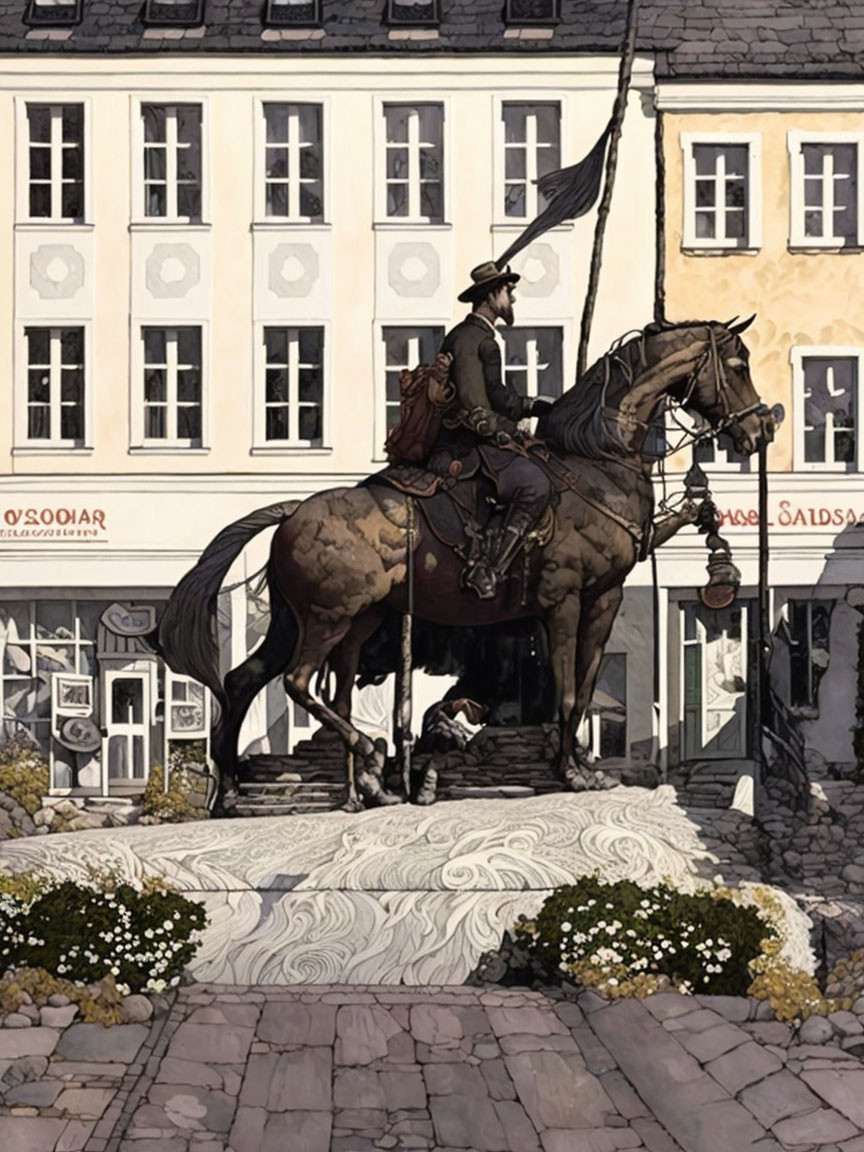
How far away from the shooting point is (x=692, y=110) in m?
12.0

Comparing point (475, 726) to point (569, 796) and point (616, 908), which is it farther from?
point (616, 908)

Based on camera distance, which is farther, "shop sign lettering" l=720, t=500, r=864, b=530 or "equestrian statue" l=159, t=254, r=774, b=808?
"shop sign lettering" l=720, t=500, r=864, b=530

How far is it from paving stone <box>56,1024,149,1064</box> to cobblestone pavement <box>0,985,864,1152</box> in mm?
14

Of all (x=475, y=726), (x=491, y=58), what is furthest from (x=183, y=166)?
(x=475, y=726)

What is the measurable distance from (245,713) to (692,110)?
513 centimetres

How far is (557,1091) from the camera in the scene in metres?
7.70

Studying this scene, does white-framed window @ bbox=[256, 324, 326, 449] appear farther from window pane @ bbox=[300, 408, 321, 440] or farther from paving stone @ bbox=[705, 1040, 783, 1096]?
paving stone @ bbox=[705, 1040, 783, 1096]

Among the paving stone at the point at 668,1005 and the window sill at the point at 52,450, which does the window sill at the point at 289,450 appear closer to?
the window sill at the point at 52,450

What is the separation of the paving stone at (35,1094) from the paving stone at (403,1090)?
4.65ft

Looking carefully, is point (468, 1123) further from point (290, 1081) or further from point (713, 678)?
point (713, 678)

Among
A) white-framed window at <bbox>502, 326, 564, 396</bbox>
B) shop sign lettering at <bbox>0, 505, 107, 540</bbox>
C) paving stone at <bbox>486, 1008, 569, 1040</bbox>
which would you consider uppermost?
white-framed window at <bbox>502, 326, 564, 396</bbox>

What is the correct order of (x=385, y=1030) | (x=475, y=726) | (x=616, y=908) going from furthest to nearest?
(x=475, y=726)
(x=616, y=908)
(x=385, y=1030)

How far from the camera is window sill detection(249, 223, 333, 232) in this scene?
11836 mm

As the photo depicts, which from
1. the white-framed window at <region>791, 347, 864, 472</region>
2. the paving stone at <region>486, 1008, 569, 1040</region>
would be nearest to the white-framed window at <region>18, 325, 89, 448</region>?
the white-framed window at <region>791, 347, 864, 472</region>
